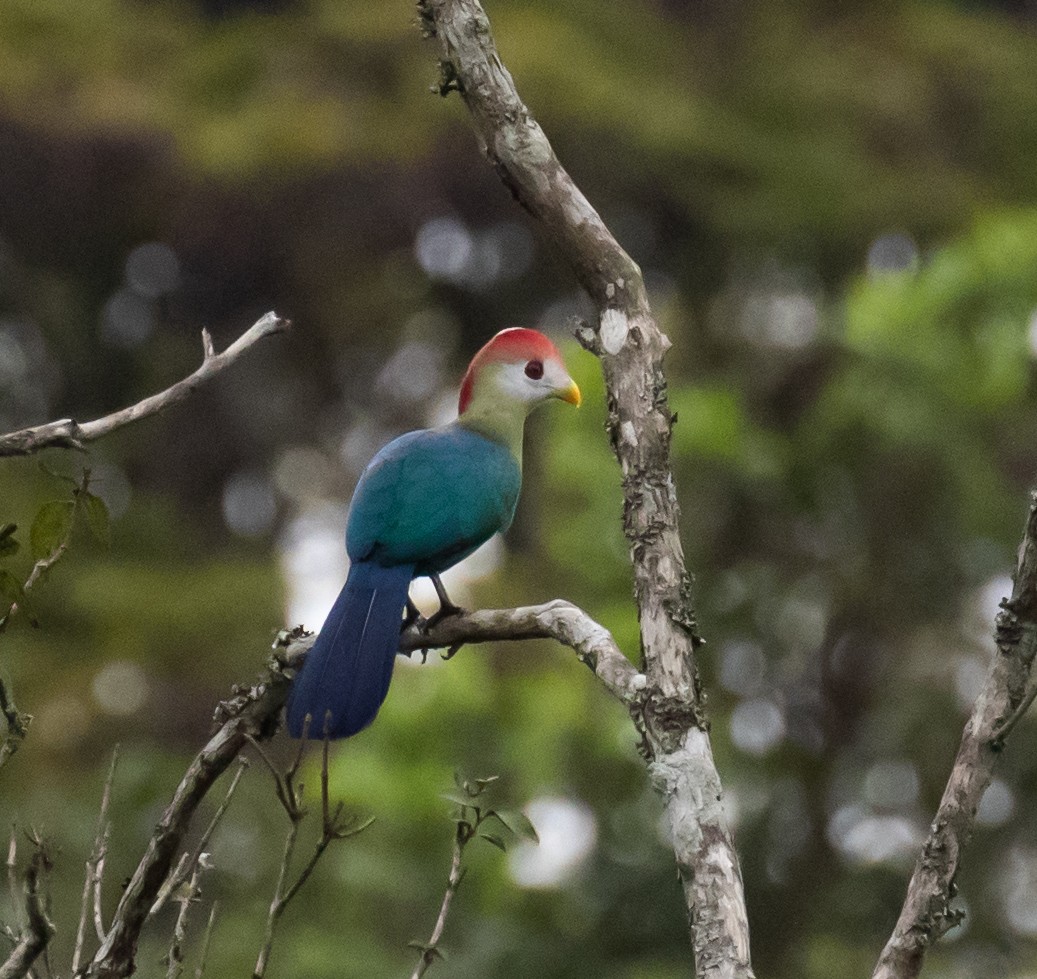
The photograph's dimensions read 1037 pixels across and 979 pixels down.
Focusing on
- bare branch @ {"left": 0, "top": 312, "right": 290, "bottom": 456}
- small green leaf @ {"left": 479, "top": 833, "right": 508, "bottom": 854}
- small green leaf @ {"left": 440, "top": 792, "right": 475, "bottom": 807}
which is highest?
bare branch @ {"left": 0, "top": 312, "right": 290, "bottom": 456}

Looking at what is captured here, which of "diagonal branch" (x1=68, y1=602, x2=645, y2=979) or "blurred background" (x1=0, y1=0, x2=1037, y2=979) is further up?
"blurred background" (x1=0, y1=0, x2=1037, y2=979)

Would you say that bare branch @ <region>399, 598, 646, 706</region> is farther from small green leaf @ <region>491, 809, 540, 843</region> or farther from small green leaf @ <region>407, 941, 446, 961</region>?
small green leaf @ <region>407, 941, 446, 961</region>

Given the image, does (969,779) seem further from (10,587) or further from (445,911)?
(10,587)

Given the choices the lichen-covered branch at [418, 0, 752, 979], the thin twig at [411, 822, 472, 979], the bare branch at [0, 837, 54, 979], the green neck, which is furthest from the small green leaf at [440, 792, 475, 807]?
the green neck

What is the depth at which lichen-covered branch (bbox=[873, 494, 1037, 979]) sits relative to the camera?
2135 mm

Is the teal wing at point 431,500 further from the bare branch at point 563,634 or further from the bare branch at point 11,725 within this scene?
the bare branch at point 11,725

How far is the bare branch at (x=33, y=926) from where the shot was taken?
5.64ft

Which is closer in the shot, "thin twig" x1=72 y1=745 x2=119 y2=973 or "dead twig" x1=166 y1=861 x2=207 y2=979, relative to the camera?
"dead twig" x1=166 y1=861 x2=207 y2=979

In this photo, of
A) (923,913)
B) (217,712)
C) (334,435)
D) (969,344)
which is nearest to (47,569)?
(217,712)

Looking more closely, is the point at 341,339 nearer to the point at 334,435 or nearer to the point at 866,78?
the point at 334,435

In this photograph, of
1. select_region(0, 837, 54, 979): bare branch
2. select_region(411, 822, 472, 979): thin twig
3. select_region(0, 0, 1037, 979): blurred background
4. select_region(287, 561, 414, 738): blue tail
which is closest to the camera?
select_region(0, 837, 54, 979): bare branch

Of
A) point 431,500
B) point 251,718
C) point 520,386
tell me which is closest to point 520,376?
point 520,386

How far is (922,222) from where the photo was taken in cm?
1030

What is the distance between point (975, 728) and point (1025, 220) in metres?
5.90
